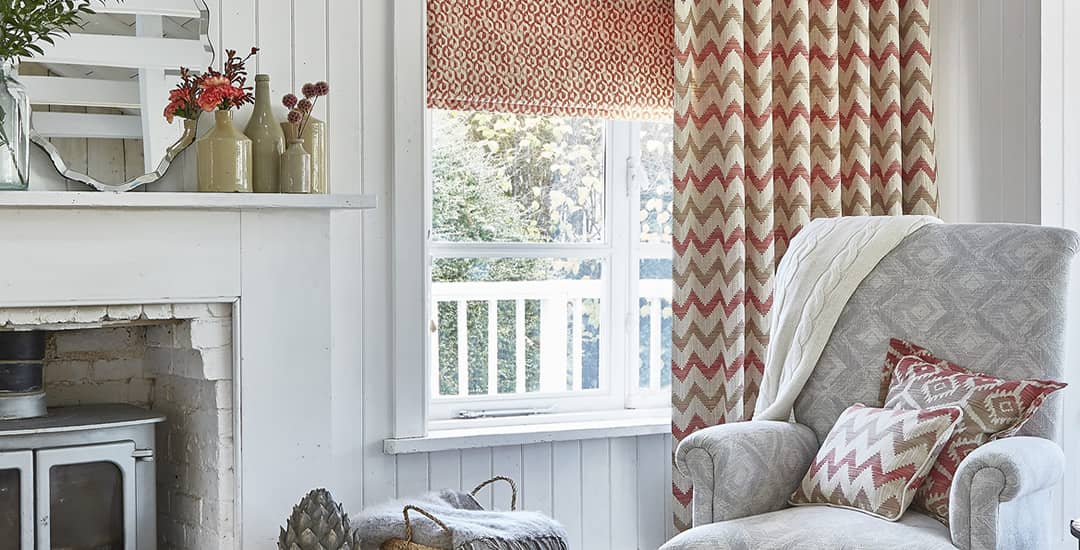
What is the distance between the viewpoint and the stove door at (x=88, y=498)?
106 inches

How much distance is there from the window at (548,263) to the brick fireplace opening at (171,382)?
2.31ft

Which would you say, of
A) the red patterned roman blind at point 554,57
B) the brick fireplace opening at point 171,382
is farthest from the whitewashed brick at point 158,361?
the red patterned roman blind at point 554,57

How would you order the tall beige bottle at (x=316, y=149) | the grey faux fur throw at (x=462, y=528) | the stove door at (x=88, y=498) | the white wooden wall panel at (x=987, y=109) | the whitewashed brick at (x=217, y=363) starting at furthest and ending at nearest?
the white wooden wall panel at (x=987, y=109), the tall beige bottle at (x=316, y=149), the whitewashed brick at (x=217, y=363), the stove door at (x=88, y=498), the grey faux fur throw at (x=462, y=528)

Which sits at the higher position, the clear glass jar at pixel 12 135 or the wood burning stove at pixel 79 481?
the clear glass jar at pixel 12 135

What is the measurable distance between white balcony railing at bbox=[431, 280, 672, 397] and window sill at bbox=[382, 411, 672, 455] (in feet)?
0.56

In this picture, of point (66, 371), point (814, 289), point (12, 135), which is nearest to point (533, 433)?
point (814, 289)

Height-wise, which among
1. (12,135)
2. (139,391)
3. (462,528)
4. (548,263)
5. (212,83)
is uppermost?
(212,83)

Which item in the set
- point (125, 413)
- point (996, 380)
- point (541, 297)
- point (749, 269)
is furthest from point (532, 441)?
point (996, 380)

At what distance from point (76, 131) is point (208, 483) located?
0.94 metres

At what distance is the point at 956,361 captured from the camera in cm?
257

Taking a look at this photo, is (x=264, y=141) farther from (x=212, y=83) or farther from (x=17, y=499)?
(x=17, y=499)

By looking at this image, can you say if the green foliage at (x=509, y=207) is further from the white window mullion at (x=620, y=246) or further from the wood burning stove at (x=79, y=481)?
the wood burning stove at (x=79, y=481)

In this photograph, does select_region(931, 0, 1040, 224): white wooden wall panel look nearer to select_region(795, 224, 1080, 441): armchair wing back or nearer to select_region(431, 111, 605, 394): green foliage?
select_region(795, 224, 1080, 441): armchair wing back

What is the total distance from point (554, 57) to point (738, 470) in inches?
57.6
